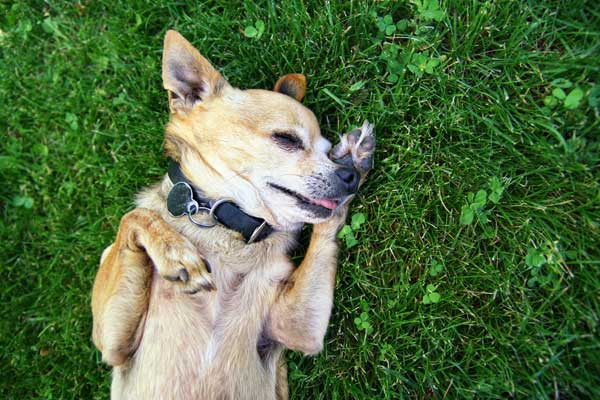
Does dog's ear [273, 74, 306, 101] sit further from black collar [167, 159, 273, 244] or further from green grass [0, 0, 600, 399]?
black collar [167, 159, 273, 244]

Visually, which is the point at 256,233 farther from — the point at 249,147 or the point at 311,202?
the point at 249,147

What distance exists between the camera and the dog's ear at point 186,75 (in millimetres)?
2762

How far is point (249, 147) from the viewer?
263 centimetres

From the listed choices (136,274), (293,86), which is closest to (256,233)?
(136,274)

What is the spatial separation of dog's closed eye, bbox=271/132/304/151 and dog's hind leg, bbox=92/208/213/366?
821 mm

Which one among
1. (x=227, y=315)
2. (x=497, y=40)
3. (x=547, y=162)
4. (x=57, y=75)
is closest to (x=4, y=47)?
(x=57, y=75)

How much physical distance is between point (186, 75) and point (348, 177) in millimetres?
1263

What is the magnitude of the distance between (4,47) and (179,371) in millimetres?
3355

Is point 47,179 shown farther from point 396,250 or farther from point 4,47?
point 396,250

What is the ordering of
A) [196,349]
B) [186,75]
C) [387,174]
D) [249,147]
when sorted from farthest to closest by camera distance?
[387,174] < [186,75] < [249,147] < [196,349]

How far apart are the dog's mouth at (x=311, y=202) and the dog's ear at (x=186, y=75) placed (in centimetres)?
82

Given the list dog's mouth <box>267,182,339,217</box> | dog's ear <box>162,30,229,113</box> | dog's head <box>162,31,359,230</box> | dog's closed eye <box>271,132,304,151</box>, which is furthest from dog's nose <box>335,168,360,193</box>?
dog's ear <box>162,30,229,113</box>

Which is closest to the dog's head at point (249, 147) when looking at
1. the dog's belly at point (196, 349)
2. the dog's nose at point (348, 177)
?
the dog's nose at point (348, 177)

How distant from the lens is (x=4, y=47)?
385cm
